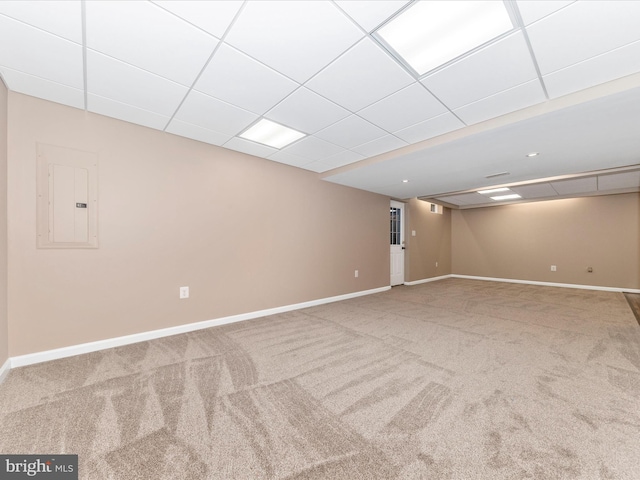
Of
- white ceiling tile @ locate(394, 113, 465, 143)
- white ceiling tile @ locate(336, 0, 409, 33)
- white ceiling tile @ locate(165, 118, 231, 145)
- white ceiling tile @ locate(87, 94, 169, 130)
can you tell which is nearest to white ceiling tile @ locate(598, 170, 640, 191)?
white ceiling tile @ locate(394, 113, 465, 143)

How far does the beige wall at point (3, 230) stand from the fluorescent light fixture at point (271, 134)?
1.94 m

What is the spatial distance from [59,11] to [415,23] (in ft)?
6.84

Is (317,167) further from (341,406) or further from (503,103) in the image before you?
(341,406)

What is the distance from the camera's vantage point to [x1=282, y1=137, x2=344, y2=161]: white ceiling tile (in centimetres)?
321

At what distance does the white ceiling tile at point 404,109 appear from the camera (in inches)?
86.5

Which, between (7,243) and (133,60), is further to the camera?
(7,243)

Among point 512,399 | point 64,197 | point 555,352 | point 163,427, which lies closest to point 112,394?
point 163,427

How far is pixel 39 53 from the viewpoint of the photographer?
178 cm

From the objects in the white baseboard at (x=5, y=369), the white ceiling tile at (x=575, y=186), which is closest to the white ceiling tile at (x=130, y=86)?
the white baseboard at (x=5, y=369)

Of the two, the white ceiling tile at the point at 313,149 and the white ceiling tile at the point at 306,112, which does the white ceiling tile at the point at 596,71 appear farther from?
the white ceiling tile at the point at 313,149

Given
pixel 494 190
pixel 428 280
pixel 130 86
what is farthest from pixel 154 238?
pixel 428 280

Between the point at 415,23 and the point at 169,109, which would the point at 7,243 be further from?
the point at 415,23

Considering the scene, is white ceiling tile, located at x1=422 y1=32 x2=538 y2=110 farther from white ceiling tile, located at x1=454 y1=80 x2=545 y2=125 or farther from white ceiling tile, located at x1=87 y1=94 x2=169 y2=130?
white ceiling tile, located at x1=87 y1=94 x2=169 y2=130

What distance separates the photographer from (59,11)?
1460 millimetres
